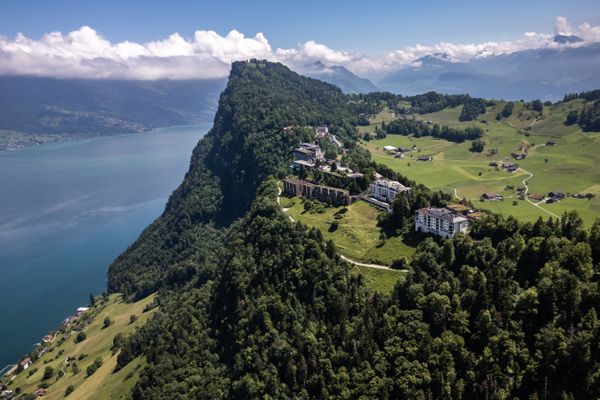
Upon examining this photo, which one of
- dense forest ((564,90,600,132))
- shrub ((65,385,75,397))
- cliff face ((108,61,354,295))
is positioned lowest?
shrub ((65,385,75,397))

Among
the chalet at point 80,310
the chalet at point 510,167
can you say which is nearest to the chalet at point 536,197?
the chalet at point 510,167

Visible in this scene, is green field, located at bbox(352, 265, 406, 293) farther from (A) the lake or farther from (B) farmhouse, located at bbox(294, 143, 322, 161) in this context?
(A) the lake

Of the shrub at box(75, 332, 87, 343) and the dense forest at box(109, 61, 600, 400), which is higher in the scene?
the dense forest at box(109, 61, 600, 400)

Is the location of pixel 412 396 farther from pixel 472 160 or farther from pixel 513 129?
pixel 513 129

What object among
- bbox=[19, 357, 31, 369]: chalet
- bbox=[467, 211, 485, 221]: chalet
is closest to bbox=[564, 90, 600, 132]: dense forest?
bbox=[467, 211, 485, 221]: chalet

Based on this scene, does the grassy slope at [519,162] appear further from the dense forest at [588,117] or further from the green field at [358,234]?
the green field at [358,234]

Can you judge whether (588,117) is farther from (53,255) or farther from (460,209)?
(53,255)

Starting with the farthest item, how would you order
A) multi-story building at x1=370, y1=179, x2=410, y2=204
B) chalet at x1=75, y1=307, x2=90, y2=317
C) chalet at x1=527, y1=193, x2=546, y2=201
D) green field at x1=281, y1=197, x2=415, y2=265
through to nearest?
chalet at x1=75, y1=307, x2=90, y2=317 < chalet at x1=527, y1=193, x2=546, y2=201 < multi-story building at x1=370, y1=179, x2=410, y2=204 < green field at x1=281, y1=197, x2=415, y2=265
